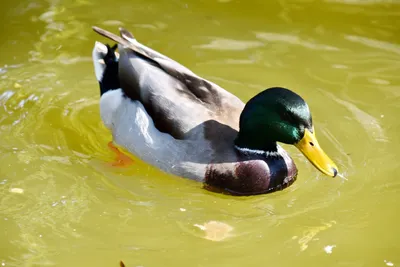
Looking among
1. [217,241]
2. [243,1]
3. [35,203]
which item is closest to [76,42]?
[243,1]

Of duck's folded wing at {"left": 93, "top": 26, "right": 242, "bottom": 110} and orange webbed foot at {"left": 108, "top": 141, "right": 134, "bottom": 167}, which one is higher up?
duck's folded wing at {"left": 93, "top": 26, "right": 242, "bottom": 110}

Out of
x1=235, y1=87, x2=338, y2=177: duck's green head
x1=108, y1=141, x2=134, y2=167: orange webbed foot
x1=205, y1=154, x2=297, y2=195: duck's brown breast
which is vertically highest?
x1=235, y1=87, x2=338, y2=177: duck's green head

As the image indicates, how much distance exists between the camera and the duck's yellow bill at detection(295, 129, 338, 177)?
5286mm

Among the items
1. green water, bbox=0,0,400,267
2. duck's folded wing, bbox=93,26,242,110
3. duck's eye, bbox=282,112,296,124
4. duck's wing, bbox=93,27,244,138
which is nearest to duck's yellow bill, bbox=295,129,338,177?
duck's eye, bbox=282,112,296,124

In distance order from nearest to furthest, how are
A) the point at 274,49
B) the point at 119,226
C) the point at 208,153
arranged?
the point at 119,226 → the point at 208,153 → the point at 274,49

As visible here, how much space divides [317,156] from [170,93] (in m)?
1.16

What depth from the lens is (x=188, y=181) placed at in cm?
556

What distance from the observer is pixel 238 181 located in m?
5.50

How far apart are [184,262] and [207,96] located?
4.68ft

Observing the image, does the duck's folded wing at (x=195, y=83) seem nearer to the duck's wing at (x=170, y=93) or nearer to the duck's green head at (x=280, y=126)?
the duck's wing at (x=170, y=93)

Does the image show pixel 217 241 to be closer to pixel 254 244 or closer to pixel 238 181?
pixel 254 244

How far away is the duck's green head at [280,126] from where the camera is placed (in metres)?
5.29

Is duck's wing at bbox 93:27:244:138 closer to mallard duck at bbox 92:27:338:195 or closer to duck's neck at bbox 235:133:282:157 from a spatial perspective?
mallard duck at bbox 92:27:338:195

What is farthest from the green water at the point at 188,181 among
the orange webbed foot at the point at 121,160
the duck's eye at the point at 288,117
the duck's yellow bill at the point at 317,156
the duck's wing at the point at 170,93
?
the duck's eye at the point at 288,117
